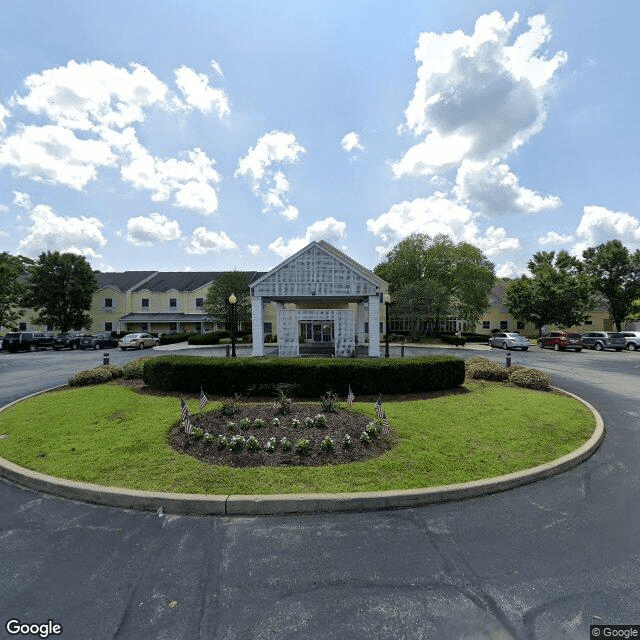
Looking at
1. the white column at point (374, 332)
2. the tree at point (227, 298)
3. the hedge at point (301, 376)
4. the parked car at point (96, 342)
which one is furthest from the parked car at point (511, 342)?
the parked car at point (96, 342)

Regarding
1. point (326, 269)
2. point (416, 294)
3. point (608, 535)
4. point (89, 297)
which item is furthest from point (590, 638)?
point (89, 297)

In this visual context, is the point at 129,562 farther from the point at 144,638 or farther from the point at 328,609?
the point at 328,609

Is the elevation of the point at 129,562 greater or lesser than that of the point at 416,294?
lesser

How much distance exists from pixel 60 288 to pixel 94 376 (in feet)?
122

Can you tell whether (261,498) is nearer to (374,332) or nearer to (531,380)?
(531,380)

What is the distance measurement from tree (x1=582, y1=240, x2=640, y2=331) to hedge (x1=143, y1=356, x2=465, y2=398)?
47421 mm

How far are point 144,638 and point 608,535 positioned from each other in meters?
4.99

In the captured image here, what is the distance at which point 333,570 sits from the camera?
11.1 ft

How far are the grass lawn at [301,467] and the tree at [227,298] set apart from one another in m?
29.9

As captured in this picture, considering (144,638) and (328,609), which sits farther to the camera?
(328,609)

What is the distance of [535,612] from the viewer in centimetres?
289

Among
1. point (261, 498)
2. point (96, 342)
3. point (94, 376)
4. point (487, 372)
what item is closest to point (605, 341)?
point (487, 372)

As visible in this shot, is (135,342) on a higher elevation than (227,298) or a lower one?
lower

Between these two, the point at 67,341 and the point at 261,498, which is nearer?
the point at 261,498
